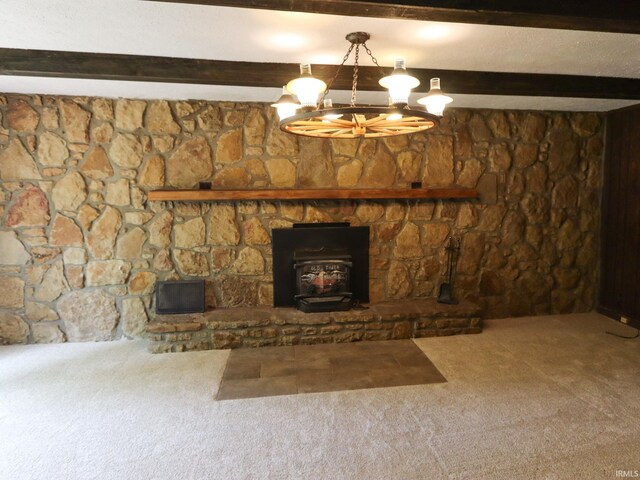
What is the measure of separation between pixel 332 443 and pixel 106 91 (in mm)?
3113

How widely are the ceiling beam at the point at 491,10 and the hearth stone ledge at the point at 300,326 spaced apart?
8.08 feet

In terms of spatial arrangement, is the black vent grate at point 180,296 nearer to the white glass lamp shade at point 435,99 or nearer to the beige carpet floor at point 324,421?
the beige carpet floor at point 324,421

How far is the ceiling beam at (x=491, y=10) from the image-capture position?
1547 millimetres

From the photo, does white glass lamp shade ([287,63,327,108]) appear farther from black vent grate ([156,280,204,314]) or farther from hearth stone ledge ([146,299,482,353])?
black vent grate ([156,280,204,314])

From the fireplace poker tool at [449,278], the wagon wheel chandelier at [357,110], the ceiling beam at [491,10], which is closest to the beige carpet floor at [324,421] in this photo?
the fireplace poker tool at [449,278]

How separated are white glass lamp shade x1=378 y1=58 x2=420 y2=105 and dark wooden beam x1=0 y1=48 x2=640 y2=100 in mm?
1080

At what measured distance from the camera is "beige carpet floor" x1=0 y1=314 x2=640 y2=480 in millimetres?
1979

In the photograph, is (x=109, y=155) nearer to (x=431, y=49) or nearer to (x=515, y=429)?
(x=431, y=49)

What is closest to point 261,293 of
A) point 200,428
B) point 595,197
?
point 200,428

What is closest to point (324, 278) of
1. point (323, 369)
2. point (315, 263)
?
point (315, 263)

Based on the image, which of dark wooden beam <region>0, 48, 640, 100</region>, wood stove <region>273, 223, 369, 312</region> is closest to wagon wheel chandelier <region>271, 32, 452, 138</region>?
dark wooden beam <region>0, 48, 640, 100</region>

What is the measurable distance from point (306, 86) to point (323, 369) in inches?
82.2

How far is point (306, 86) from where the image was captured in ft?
5.78

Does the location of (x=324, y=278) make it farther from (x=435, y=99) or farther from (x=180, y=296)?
(x=435, y=99)
